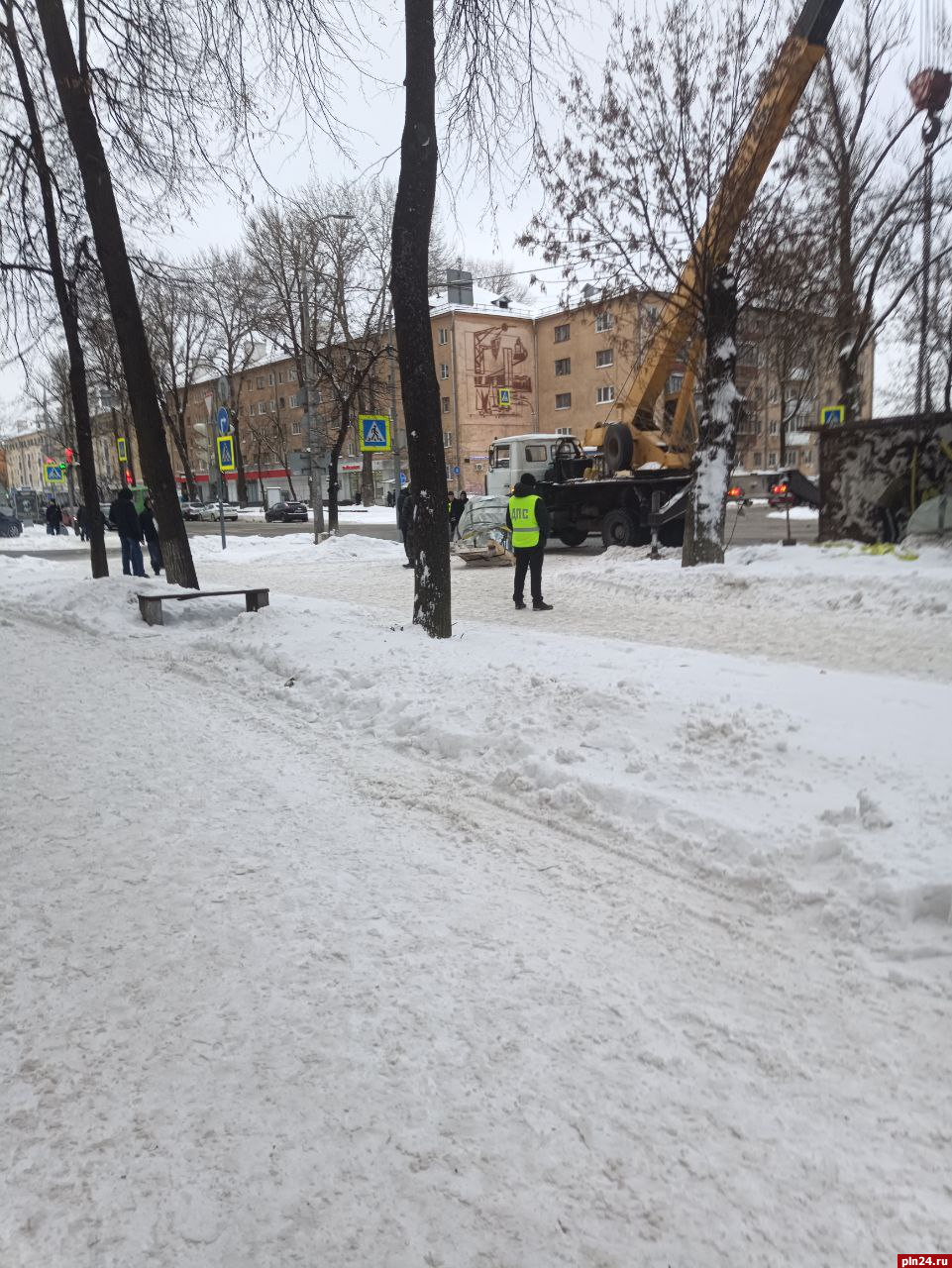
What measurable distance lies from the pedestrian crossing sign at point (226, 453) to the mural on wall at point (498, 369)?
3970 centimetres

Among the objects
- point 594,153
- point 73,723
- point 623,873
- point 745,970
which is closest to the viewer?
point 745,970

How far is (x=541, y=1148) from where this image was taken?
6.86 feet

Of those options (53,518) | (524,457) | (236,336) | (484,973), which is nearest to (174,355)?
(236,336)

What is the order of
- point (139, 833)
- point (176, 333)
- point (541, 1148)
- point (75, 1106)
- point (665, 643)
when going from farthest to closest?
point (176, 333)
point (665, 643)
point (139, 833)
point (75, 1106)
point (541, 1148)

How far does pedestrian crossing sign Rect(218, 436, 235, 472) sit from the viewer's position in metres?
16.2

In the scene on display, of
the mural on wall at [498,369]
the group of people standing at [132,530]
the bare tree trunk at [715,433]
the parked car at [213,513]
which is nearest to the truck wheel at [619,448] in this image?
the bare tree trunk at [715,433]

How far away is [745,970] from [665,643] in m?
5.66

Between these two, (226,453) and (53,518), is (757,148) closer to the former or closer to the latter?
(226,453)

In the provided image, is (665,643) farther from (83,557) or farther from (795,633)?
(83,557)

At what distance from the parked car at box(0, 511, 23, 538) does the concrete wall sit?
2984 centimetres

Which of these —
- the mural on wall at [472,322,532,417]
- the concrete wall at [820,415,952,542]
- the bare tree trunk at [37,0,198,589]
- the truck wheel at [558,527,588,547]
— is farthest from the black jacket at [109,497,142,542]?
the mural on wall at [472,322,532,417]

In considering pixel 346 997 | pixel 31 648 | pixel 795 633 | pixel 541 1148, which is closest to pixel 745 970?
pixel 541 1148

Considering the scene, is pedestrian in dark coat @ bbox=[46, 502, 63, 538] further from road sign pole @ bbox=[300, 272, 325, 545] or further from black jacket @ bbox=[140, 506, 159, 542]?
black jacket @ bbox=[140, 506, 159, 542]

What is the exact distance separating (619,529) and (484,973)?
15374 mm
